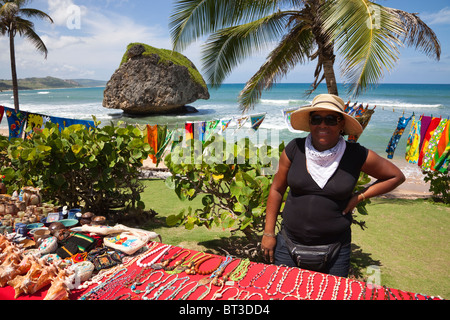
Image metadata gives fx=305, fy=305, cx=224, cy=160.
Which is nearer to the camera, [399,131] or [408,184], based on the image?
[399,131]

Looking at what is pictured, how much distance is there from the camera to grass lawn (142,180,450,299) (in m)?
3.52

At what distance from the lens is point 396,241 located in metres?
4.62

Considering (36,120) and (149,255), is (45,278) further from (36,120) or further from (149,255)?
(36,120)

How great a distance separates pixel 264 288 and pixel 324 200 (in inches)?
26.6

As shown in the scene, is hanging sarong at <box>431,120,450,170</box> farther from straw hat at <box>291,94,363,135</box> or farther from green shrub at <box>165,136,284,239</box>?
straw hat at <box>291,94,363,135</box>

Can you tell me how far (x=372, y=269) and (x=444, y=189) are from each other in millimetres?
4245

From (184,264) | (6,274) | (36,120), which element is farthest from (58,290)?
(36,120)

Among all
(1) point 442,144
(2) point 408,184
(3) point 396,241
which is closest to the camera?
(3) point 396,241

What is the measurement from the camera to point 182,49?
5.88 metres

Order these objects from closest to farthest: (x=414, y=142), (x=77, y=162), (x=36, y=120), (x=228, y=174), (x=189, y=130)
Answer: (x=228, y=174) < (x=77, y=162) < (x=414, y=142) < (x=189, y=130) < (x=36, y=120)

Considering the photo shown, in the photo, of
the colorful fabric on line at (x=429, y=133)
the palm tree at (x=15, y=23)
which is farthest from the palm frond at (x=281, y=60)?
the palm tree at (x=15, y=23)

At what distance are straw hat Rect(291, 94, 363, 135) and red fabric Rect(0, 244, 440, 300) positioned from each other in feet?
3.41

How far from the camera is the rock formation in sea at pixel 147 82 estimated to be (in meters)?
28.0
